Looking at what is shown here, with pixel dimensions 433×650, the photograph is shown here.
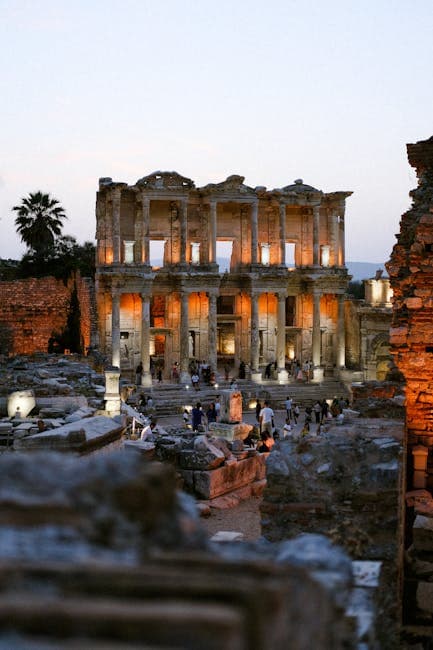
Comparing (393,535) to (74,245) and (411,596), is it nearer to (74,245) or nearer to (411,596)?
(411,596)

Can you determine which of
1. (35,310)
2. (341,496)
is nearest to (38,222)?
(35,310)

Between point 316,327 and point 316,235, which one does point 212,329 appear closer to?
point 316,327

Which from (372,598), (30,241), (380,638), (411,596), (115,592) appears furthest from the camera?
(30,241)

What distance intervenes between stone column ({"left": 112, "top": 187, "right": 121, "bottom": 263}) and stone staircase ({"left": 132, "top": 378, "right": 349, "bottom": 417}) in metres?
7.09

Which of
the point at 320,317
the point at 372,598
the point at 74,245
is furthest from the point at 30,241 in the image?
the point at 372,598

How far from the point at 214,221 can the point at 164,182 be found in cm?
337

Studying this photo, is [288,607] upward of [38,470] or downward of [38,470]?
downward

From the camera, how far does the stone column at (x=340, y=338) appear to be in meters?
41.7

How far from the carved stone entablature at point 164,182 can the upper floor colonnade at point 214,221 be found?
0.05m

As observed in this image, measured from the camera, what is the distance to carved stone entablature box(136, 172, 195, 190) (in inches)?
1480

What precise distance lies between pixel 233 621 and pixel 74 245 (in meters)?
50.8

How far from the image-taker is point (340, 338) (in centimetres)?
4194

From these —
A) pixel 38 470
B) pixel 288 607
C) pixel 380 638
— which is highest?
pixel 38 470

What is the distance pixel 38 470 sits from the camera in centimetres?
256
